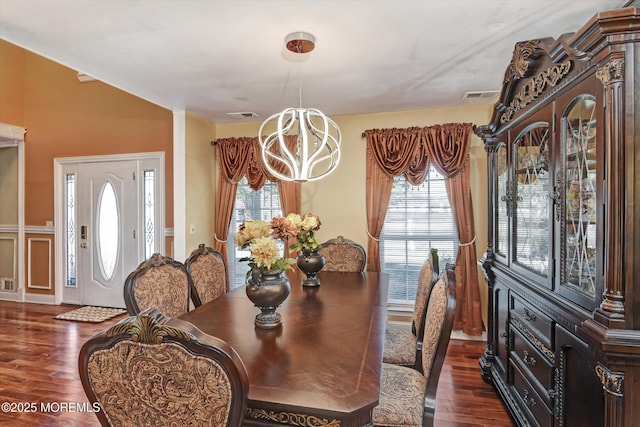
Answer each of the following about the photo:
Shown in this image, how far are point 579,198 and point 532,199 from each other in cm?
59

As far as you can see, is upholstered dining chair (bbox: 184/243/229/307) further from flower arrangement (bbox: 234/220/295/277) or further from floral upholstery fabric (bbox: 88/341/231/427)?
floral upholstery fabric (bbox: 88/341/231/427)

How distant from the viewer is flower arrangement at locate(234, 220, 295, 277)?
1703 millimetres

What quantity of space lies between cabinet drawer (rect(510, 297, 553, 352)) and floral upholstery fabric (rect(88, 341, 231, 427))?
160 centimetres

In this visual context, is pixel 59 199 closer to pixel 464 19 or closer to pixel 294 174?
pixel 294 174

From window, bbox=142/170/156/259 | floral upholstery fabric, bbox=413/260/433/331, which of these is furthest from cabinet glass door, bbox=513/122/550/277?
window, bbox=142/170/156/259

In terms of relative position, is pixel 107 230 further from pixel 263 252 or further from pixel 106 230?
pixel 263 252

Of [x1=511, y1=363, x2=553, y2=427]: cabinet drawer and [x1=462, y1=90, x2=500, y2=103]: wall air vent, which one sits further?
[x1=462, y1=90, x2=500, y2=103]: wall air vent

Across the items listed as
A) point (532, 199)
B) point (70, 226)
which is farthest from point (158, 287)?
point (70, 226)

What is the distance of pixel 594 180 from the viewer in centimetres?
137

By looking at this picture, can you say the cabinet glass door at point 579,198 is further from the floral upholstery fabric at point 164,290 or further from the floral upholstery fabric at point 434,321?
the floral upholstery fabric at point 164,290

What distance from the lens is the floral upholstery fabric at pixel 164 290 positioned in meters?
2.00

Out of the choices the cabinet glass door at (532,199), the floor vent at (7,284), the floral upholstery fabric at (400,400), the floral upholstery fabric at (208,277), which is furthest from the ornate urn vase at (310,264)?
the floor vent at (7,284)

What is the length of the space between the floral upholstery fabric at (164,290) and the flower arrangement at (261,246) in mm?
688

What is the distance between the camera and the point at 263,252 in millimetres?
1698
